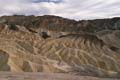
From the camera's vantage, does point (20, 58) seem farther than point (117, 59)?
No

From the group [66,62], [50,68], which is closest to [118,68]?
[66,62]

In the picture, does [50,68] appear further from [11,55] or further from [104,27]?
[104,27]

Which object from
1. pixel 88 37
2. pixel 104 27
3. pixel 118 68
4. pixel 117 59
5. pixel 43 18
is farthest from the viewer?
pixel 43 18

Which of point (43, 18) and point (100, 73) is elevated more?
point (43, 18)

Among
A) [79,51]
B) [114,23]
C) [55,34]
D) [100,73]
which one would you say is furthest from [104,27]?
[100,73]

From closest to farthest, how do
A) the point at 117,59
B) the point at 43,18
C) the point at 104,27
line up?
the point at 117,59 → the point at 104,27 → the point at 43,18

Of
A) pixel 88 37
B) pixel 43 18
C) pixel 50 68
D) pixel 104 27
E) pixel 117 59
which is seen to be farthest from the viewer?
pixel 43 18

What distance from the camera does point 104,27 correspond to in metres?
120

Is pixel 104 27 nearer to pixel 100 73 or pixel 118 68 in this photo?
pixel 118 68

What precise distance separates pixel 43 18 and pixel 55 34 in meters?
24.5

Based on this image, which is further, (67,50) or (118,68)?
(67,50)

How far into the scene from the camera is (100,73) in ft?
220

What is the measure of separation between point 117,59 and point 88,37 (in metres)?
17.7

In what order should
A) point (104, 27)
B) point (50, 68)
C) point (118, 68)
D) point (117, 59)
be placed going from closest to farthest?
point (50, 68) → point (118, 68) → point (117, 59) → point (104, 27)
